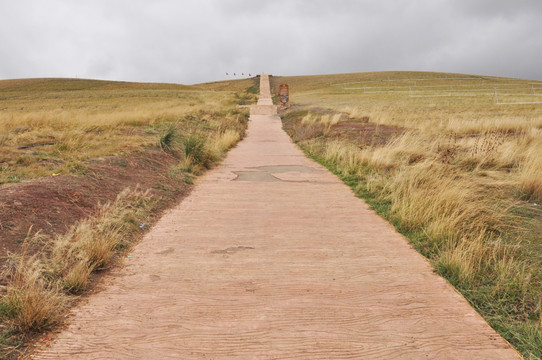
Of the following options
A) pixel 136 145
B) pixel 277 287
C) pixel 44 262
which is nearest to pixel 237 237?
pixel 277 287

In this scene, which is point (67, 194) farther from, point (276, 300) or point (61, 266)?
point (276, 300)

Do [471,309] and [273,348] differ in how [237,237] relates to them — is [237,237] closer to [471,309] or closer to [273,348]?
[273,348]

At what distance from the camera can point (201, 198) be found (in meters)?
7.92

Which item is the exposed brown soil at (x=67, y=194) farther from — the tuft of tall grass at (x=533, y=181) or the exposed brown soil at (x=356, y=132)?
the exposed brown soil at (x=356, y=132)

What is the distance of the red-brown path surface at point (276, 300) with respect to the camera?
308 centimetres

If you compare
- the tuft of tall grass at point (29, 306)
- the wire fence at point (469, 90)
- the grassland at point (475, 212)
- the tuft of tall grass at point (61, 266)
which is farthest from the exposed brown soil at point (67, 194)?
A: the wire fence at point (469, 90)

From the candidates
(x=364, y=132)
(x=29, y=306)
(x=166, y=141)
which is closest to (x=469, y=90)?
(x=364, y=132)

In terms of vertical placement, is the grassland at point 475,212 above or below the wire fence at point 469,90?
below

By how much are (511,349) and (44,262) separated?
4341 mm

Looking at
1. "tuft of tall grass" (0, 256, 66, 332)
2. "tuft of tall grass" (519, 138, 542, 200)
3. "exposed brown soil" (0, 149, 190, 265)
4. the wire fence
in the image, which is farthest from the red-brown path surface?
the wire fence

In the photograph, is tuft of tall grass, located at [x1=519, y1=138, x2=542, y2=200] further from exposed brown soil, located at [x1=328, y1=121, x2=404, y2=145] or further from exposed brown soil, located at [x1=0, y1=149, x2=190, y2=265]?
exposed brown soil, located at [x1=0, y1=149, x2=190, y2=265]

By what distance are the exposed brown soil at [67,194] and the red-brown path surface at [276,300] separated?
110 centimetres

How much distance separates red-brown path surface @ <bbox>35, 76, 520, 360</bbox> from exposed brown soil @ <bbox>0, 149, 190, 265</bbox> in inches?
43.2

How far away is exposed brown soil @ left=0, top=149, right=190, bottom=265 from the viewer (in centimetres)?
486
